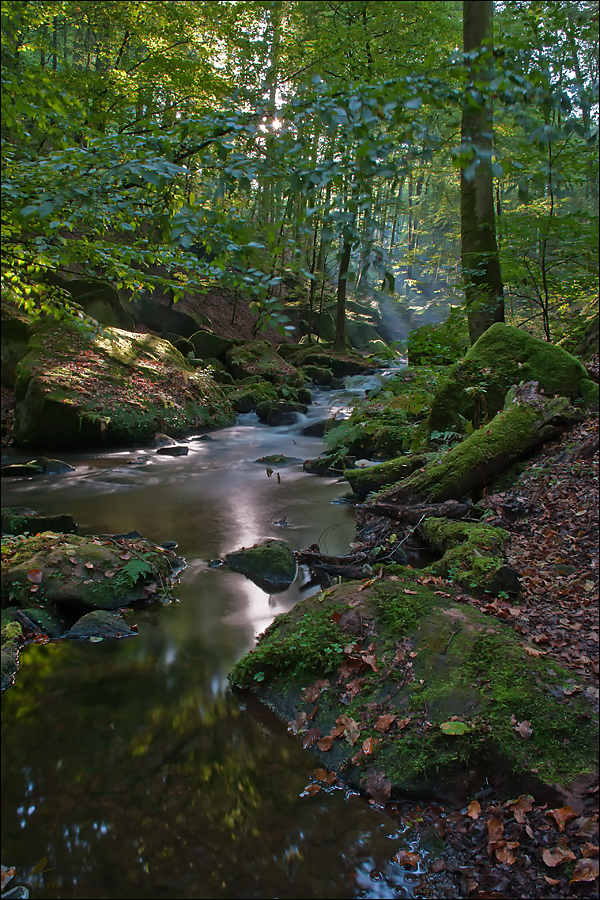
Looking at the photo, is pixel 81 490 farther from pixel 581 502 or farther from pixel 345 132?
pixel 345 132

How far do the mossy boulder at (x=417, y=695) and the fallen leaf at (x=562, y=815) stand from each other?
0.12 meters

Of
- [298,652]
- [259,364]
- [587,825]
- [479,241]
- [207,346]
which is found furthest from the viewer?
[207,346]

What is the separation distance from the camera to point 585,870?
2359mm

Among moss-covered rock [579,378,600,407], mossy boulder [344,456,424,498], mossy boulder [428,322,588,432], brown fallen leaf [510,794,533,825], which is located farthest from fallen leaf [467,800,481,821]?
moss-covered rock [579,378,600,407]

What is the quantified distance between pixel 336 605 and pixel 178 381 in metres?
11.7

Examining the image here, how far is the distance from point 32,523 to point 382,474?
15.7ft

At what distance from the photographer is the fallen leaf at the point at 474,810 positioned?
2.76 meters

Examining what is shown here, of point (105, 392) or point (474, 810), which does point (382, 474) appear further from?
point (105, 392)

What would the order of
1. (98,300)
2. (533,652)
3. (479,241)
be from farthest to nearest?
(98,300) < (479,241) < (533,652)

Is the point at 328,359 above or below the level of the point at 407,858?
above

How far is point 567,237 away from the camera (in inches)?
333

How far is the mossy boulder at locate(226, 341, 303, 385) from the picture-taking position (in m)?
19.5

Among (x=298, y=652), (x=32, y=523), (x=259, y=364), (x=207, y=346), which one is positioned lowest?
(x=298, y=652)

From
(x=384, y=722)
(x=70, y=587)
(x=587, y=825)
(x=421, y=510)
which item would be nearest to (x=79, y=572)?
(x=70, y=587)
